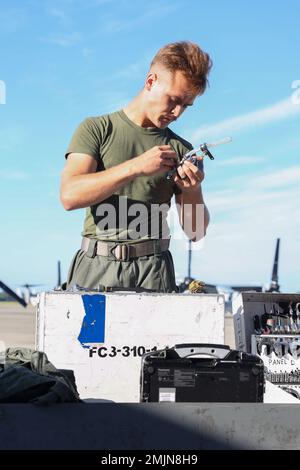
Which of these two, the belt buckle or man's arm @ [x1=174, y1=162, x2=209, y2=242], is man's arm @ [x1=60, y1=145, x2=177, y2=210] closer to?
the belt buckle

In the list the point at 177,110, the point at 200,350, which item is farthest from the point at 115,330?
the point at 177,110

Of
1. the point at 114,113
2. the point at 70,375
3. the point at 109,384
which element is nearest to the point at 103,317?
the point at 109,384

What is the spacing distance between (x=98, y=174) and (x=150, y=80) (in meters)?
0.54

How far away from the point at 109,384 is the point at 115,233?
2.38ft

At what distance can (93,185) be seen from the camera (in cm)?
288

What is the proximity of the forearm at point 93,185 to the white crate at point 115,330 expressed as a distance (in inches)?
17.1

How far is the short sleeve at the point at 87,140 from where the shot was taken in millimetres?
3102

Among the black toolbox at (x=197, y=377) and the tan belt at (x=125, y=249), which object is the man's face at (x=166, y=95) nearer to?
the tan belt at (x=125, y=249)

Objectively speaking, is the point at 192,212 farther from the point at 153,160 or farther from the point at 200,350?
the point at 200,350

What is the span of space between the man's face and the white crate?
863 mm

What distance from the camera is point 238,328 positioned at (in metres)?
4.34

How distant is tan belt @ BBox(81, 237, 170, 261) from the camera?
124 inches

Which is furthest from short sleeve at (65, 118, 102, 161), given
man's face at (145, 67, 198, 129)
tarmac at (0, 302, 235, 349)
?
tarmac at (0, 302, 235, 349)

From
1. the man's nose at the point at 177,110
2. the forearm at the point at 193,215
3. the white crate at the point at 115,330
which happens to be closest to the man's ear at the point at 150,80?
the man's nose at the point at 177,110
